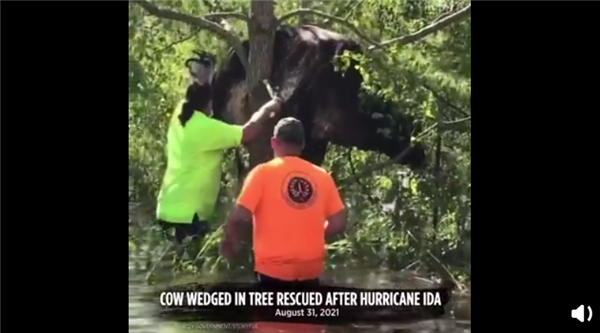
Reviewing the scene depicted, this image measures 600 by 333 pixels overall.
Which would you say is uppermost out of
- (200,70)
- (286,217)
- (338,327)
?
(200,70)

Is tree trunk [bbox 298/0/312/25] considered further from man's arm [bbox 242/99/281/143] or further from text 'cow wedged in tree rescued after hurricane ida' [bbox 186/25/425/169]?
man's arm [bbox 242/99/281/143]

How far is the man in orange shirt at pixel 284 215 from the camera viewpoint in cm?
476

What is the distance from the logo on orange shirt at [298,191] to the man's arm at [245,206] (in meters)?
0.13

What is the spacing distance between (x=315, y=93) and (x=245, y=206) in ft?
2.03

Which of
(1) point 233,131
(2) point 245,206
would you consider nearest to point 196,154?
(1) point 233,131

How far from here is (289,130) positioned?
188 inches

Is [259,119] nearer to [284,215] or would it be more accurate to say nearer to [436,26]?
[284,215]

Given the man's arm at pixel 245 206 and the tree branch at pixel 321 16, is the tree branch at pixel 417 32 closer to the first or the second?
the tree branch at pixel 321 16

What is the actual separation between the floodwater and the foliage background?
0.20 ft

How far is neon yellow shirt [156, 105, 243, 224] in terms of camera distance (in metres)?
4.76
